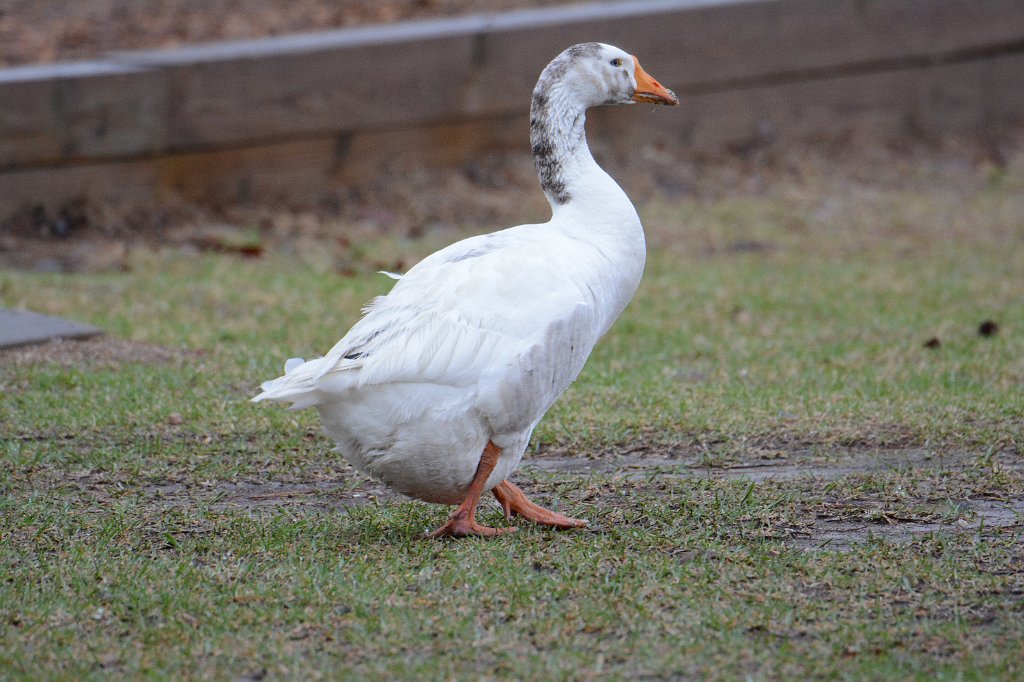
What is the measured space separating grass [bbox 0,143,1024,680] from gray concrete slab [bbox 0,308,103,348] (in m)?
0.32

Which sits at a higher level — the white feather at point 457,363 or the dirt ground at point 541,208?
the white feather at point 457,363

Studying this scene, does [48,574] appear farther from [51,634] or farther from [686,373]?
[686,373]

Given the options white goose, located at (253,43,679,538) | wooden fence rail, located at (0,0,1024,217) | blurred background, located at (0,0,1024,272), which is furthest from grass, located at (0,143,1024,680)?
wooden fence rail, located at (0,0,1024,217)

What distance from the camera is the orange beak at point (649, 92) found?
14.9 ft

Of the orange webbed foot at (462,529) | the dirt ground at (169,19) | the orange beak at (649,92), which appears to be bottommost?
the orange webbed foot at (462,529)

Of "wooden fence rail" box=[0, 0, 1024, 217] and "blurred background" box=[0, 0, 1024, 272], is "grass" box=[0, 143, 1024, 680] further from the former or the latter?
"wooden fence rail" box=[0, 0, 1024, 217]

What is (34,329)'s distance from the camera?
20.7 feet

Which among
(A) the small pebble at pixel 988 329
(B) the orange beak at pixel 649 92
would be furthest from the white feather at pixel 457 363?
(A) the small pebble at pixel 988 329

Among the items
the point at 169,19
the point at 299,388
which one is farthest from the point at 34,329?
the point at 169,19

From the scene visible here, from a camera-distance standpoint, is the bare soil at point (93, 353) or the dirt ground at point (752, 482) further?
the bare soil at point (93, 353)

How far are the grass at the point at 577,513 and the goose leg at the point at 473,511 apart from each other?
0.25 feet

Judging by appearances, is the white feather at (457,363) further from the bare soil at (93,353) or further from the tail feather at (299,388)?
the bare soil at (93,353)

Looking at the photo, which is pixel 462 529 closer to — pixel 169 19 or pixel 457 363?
pixel 457 363

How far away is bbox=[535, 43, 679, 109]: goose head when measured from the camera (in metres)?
4.29
